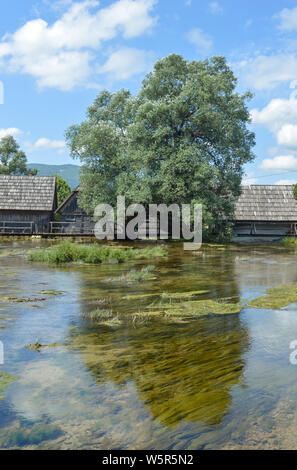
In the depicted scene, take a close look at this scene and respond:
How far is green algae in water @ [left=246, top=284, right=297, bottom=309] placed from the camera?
280 inches

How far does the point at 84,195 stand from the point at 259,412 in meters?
28.3

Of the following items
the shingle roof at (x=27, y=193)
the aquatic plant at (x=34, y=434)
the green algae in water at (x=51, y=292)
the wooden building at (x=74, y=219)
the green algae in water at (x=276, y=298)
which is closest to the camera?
the aquatic plant at (x=34, y=434)

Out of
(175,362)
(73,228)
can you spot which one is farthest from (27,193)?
(175,362)

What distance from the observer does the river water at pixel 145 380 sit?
9.36 ft

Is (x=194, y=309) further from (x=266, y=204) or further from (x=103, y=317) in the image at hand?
(x=266, y=204)

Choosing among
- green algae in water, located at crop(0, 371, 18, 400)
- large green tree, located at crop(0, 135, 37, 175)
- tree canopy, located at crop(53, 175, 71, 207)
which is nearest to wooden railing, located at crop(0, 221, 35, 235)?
tree canopy, located at crop(53, 175, 71, 207)

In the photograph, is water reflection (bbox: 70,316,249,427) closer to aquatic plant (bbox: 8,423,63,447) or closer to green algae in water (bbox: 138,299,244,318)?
green algae in water (bbox: 138,299,244,318)

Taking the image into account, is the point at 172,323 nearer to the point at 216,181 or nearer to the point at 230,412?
the point at 230,412

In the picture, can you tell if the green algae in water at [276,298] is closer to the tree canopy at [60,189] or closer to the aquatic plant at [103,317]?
the aquatic plant at [103,317]

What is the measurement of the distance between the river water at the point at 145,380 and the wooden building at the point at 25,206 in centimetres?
2788

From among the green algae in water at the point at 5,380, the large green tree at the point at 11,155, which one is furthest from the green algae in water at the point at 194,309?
the large green tree at the point at 11,155

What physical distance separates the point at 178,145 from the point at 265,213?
11.0 metres

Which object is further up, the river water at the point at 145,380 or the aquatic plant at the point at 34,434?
the river water at the point at 145,380

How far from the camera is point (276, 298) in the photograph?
304 inches
